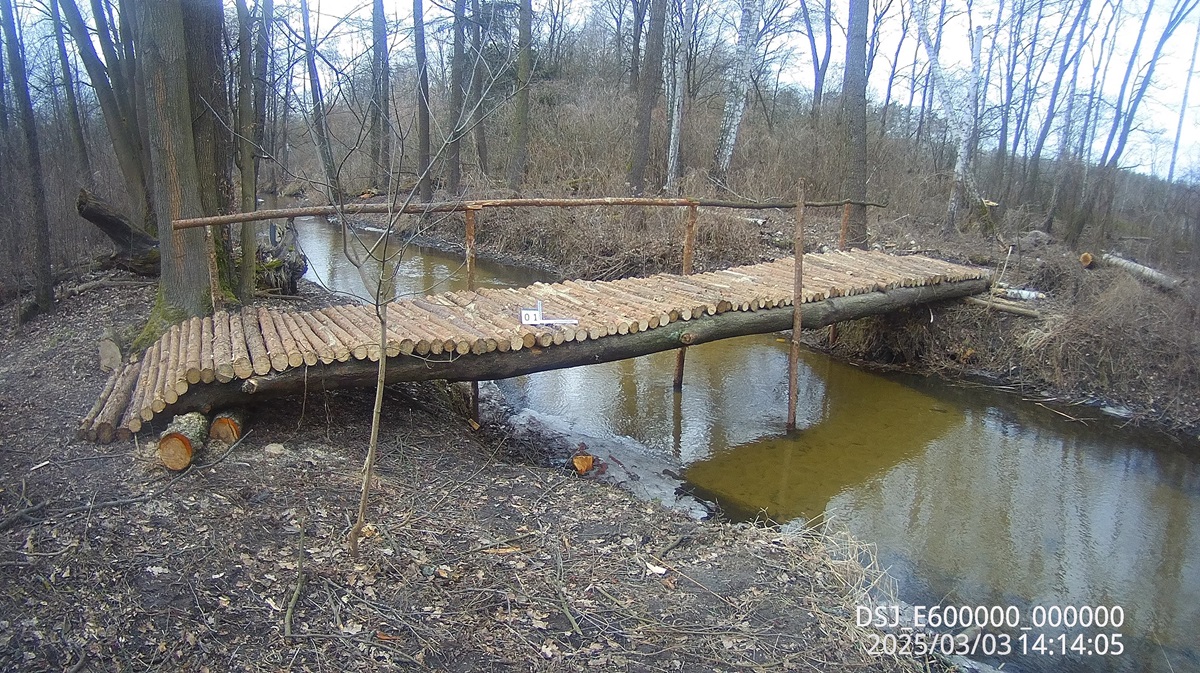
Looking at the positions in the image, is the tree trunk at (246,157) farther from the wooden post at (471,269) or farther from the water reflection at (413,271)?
the wooden post at (471,269)

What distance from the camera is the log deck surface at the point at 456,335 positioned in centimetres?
457

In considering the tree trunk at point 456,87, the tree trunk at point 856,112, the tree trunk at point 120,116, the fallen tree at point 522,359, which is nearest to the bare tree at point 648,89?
the tree trunk at point 856,112

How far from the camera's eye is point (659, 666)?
314 cm

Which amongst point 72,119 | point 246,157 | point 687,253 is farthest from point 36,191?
point 687,253

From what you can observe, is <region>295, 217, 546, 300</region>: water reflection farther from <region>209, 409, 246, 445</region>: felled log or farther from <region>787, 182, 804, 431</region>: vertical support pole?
<region>209, 409, 246, 445</region>: felled log

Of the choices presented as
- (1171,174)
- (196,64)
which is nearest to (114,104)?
(196,64)

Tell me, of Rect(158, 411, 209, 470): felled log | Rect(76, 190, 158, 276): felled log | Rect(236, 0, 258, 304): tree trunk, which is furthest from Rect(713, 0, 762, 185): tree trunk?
Rect(158, 411, 209, 470): felled log

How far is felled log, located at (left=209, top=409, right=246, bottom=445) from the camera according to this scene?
4559 millimetres

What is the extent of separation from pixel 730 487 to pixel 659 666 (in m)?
3.12

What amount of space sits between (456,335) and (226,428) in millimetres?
1584

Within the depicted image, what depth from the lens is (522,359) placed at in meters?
5.52

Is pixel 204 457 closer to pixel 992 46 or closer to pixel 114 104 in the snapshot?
pixel 114 104

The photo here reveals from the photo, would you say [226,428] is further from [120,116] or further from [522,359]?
[120,116]

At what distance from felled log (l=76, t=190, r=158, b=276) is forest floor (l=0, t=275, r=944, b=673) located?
3.98 m
